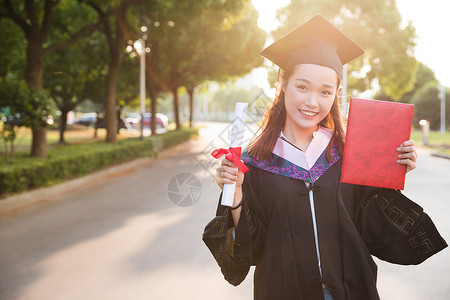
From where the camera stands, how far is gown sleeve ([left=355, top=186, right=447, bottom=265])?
203cm

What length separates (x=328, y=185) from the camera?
6.55ft

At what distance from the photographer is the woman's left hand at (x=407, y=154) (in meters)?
1.85

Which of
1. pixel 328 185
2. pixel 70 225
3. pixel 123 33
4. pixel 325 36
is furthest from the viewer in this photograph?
Answer: pixel 123 33

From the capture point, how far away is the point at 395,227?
2.03 metres

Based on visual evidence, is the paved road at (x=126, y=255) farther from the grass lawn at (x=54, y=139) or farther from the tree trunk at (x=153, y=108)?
the tree trunk at (x=153, y=108)

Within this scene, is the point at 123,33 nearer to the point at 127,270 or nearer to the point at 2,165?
the point at 2,165

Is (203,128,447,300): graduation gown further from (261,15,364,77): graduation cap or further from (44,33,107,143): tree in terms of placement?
(44,33,107,143): tree

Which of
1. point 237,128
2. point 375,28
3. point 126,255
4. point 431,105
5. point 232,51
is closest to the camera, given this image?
point 237,128

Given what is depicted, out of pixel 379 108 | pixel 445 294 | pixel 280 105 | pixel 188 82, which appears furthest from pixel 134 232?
pixel 188 82

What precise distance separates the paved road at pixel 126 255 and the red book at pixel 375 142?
3.09 feet

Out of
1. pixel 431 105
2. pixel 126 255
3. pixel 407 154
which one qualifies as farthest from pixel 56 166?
pixel 431 105

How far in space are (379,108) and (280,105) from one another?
0.55m

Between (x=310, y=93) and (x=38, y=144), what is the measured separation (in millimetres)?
10324

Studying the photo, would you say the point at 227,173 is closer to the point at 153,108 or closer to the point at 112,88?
the point at 112,88
